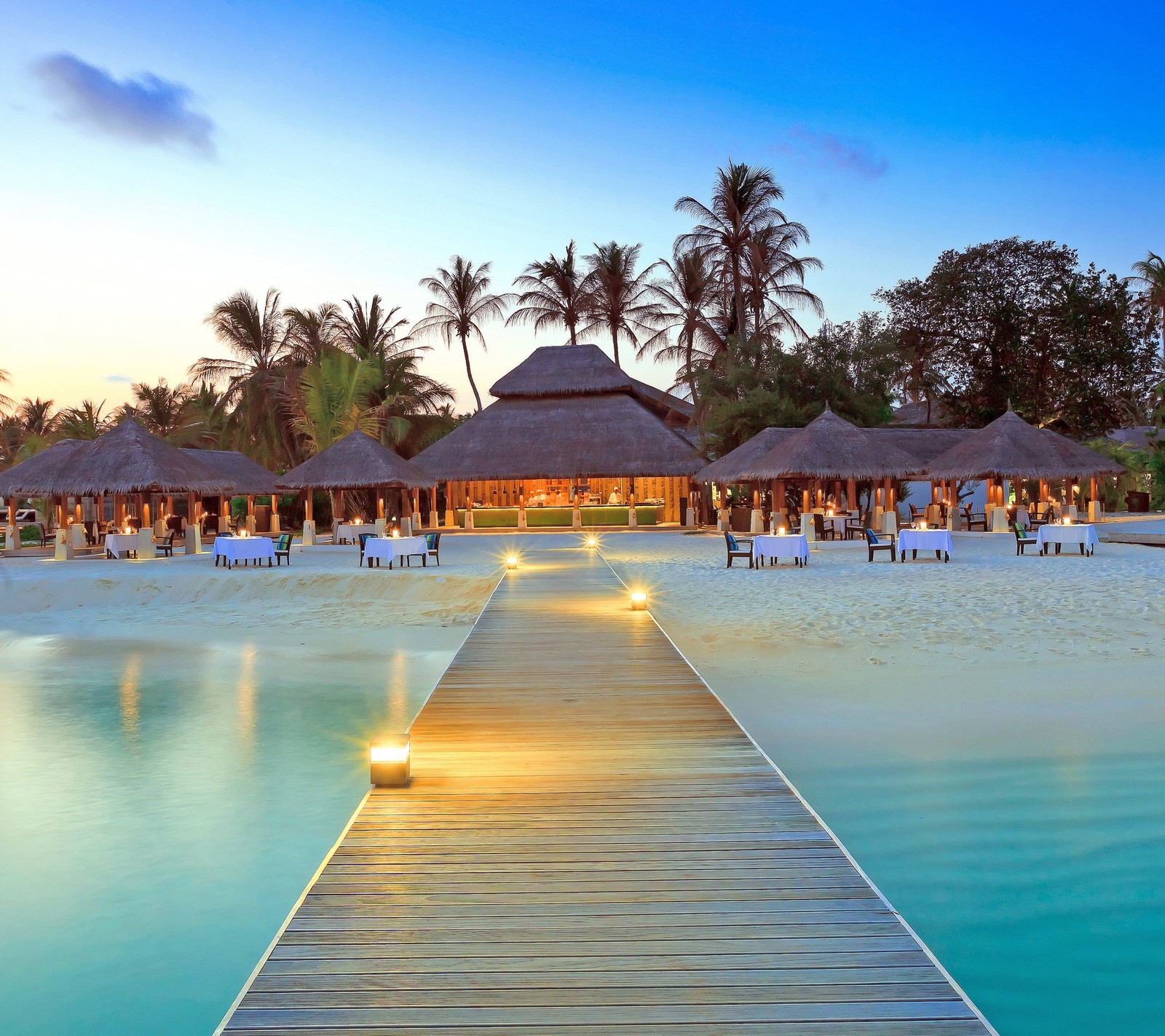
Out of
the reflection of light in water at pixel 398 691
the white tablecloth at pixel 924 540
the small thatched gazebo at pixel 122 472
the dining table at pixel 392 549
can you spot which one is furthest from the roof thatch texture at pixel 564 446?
the reflection of light in water at pixel 398 691

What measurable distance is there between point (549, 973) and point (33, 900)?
3291 mm

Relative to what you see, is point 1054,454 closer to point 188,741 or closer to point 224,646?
point 224,646

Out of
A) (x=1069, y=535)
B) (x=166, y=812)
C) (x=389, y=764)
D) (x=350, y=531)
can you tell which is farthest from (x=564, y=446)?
(x=389, y=764)

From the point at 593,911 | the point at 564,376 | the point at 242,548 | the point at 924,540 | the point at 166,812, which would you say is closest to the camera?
the point at 593,911

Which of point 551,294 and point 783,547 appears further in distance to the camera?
point 551,294

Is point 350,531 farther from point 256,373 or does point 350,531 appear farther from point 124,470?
point 256,373

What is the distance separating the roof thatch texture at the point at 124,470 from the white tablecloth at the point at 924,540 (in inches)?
632

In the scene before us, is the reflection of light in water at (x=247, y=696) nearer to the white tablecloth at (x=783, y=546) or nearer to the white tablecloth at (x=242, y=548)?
the white tablecloth at (x=242, y=548)

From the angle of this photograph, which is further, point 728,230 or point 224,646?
point 728,230

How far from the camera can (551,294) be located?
4038 centimetres

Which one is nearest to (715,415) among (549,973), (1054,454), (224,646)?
(1054,454)

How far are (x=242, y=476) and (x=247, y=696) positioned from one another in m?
21.2

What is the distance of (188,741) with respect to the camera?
25.5ft

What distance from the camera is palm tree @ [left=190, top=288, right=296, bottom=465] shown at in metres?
35.5
